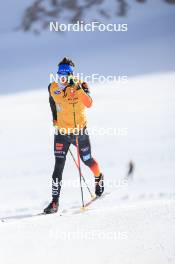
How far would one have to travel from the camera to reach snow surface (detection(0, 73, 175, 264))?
162 inches

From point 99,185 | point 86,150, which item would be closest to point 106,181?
point 99,185

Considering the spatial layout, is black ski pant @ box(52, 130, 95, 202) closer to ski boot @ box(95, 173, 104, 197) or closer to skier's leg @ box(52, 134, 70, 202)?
skier's leg @ box(52, 134, 70, 202)

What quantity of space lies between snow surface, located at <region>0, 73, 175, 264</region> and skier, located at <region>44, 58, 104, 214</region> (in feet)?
1.82

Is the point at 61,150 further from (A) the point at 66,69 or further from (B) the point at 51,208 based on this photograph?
(A) the point at 66,69

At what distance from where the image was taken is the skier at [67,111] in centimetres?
546

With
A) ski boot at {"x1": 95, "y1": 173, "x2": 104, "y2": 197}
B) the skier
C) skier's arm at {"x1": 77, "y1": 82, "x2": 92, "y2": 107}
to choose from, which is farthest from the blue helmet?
ski boot at {"x1": 95, "y1": 173, "x2": 104, "y2": 197}

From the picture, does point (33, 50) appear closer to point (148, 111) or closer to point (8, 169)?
point (148, 111)

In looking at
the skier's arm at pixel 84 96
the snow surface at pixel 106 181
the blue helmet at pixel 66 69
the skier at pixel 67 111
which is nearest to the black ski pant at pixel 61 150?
the skier at pixel 67 111

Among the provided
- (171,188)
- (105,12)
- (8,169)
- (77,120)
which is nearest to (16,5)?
(105,12)

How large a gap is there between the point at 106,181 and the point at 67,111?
177 inches

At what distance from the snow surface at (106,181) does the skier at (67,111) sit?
1.82 ft

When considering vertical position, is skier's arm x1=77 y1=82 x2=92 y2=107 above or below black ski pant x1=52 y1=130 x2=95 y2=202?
above

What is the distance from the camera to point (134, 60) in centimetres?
2859

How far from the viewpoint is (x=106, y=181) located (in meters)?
9.87
